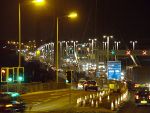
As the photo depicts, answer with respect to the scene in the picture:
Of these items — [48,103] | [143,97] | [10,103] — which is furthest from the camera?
[48,103]

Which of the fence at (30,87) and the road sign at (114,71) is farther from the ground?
the road sign at (114,71)

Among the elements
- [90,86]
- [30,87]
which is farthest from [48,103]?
[90,86]

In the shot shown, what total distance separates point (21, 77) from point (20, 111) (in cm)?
1118

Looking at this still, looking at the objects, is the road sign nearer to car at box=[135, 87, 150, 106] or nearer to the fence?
the fence

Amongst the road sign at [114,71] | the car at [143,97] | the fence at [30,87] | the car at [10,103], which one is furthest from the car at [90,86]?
the car at [10,103]

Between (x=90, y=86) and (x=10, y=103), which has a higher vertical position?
(x=90, y=86)

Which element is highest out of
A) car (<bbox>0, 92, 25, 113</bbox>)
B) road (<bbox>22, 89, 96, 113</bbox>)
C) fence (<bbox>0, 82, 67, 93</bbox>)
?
fence (<bbox>0, 82, 67, 93</bbox>)

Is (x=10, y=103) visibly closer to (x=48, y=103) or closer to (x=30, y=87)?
(x=48, y=103)

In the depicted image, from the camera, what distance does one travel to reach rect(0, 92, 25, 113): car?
88.8 ft

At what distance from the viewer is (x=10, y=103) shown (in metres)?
27.3

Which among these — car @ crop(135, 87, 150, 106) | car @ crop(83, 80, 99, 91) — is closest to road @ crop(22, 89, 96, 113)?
car @ crop(135, 87, 150, 106)

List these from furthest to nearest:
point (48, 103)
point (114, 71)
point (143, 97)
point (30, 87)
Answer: point (30, 87)
point (114, 71)
point (48, 103)
point (143, 97)

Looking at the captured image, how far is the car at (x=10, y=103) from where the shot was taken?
27.1 meters

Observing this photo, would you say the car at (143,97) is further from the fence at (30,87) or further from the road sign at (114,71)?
the fence at (30,87)
